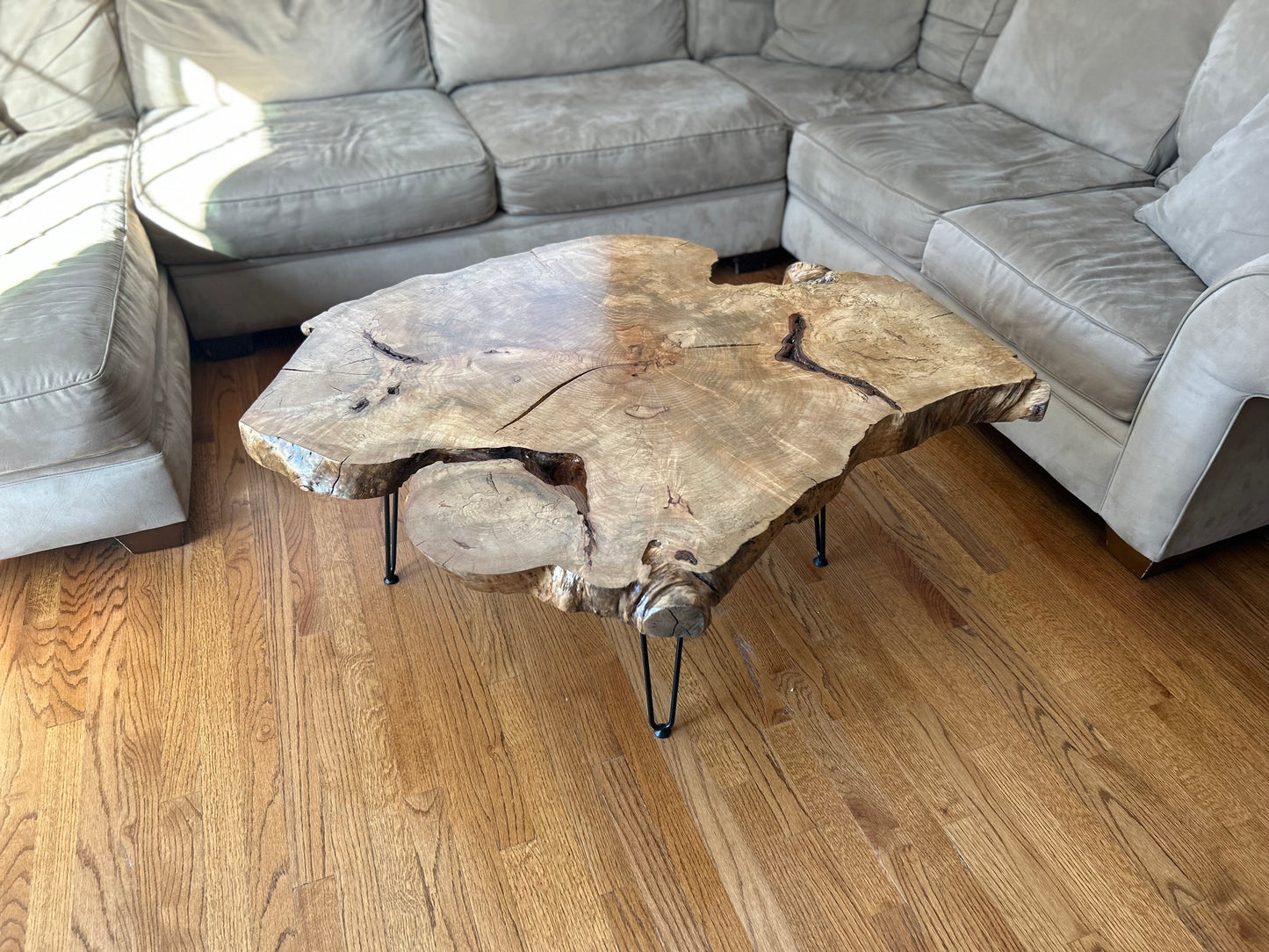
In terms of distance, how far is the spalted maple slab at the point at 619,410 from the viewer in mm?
1017

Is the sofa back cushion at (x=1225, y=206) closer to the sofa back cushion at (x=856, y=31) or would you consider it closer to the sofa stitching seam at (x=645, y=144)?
the sofa stitching seam at (x=645, y=144)

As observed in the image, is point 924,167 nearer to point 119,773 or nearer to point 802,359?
point 802,359

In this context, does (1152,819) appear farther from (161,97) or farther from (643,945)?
(161,97)

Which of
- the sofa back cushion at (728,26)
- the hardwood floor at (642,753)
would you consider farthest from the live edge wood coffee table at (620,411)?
the sofa back cushion at (728,26)

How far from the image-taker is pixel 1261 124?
1.59m

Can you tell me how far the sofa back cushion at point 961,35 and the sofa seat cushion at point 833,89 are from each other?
0.12 feet

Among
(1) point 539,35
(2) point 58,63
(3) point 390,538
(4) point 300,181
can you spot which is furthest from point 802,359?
(2) point 58,63

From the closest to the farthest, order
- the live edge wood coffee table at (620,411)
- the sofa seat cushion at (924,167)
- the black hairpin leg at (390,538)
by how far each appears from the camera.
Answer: the live edge wood coffee table at (620,411) < the black hairpin leg at (390,538) < the sofa seat cushion at (924,167)

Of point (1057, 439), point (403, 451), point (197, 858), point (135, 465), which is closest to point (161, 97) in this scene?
point (135, 465)

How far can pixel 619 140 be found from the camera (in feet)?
7.38

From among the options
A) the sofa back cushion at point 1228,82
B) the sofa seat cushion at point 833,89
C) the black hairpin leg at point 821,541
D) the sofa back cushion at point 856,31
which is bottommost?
the black hairpin leg at point 821,541

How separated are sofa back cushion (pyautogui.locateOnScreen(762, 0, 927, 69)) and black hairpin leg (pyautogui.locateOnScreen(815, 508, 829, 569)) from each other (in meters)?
1.61

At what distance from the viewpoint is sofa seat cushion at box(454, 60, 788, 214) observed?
2217 millimetres

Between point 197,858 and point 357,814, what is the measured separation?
0.71ft
